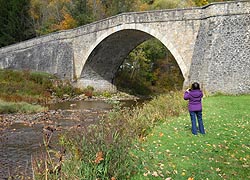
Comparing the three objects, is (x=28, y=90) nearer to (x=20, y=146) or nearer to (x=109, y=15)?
(x=20, y=146)

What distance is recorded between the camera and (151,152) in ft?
21.3

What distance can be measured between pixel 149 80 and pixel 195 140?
2815cm

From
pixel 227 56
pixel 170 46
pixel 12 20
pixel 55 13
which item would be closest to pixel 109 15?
pixel 55 13

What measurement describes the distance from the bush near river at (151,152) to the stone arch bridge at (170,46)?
7.37 metres

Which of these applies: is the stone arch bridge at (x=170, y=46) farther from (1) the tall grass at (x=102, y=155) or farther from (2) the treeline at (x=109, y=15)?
(1) the tall grass at (x=102, y=155)

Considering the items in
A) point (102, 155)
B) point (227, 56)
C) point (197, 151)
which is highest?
point (227, 56)

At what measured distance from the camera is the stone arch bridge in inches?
643

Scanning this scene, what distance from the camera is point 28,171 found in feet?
23.0

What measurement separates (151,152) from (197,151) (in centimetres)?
102

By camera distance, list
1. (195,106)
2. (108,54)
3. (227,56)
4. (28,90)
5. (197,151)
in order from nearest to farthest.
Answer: (197,151), (195,106), (227,56), (28,90), (108,54)

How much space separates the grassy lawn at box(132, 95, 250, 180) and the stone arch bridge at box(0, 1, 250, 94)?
6895mm

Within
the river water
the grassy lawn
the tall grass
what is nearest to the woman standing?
the grassy lawn

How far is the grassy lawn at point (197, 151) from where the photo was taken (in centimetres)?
548

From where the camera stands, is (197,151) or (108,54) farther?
(108,54)
